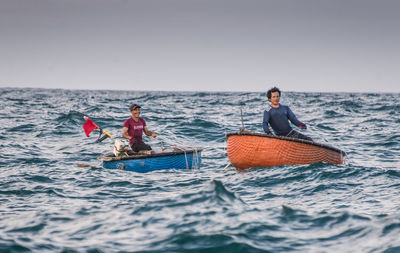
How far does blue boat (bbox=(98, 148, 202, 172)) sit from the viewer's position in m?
12.0

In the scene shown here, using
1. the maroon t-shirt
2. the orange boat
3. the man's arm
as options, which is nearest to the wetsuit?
the orange boat

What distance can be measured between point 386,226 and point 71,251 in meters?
4.32

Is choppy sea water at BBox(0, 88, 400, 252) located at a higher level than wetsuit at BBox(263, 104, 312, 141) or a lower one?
lower

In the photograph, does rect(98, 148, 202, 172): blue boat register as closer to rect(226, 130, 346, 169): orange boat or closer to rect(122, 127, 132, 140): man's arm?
rect(122, 127, 132, 140): man's arm

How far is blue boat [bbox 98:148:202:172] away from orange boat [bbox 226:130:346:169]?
Result: 1.30 metres

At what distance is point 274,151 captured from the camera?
1161 cm

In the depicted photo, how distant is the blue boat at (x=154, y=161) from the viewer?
39.5ft

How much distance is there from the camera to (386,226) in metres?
6.55

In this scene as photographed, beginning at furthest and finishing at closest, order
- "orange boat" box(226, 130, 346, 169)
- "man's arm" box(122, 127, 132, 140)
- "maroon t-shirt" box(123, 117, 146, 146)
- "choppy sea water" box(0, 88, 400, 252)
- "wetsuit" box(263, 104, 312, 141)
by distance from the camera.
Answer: "maroon t-shirt" box(123, 117, 146, 146)
"man's arm" box(122, 127, 132, 140)
"wetsuit" box(263, 104, 312, 141)
"orange boat" box(226, 130, 346, 169)
"choppy sea water" box(0, 88, 400, 252)

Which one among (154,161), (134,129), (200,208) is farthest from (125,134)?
(200,208)

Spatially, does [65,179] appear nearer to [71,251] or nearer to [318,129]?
[71,251]

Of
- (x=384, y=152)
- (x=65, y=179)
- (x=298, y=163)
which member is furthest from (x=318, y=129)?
(x=65, y=179)

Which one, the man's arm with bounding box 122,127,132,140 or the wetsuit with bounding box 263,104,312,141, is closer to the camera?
the wetsuit with bounding box 263,104,312,141

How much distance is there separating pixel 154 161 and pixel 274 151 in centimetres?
311
